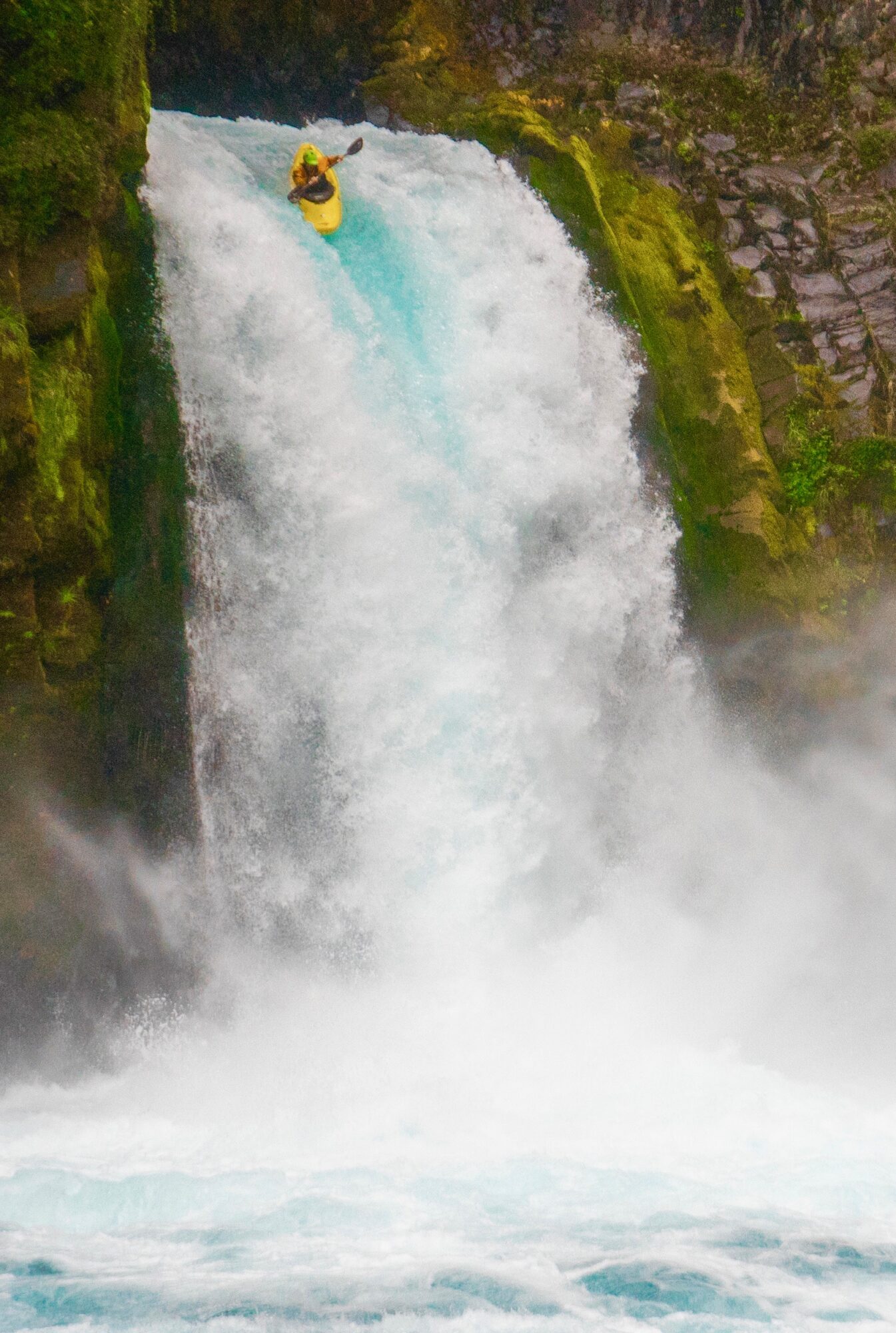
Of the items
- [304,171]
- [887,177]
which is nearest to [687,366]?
[887,177]

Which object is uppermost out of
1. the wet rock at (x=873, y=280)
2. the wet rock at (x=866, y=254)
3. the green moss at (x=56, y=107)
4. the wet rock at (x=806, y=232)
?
the wet rock at (x=806, y=232)

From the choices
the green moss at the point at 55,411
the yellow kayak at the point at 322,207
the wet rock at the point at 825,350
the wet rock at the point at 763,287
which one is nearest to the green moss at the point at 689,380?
the wet rock at the point at 763,287

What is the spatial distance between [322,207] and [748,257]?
170 inches

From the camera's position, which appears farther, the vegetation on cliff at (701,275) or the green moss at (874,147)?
the green moss at (874,147)

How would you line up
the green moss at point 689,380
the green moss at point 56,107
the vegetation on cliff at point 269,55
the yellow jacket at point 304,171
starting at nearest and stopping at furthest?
1. the green moss at point 56,107
2. the yellow jacket at point 304,171
3. the green moss at point 689,380
4. the vegetation on cliff at point 269,55

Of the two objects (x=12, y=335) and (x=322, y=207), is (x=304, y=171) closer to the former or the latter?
(x=322, y=207)

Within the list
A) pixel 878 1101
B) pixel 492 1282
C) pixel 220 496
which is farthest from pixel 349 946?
pixel 878 1101

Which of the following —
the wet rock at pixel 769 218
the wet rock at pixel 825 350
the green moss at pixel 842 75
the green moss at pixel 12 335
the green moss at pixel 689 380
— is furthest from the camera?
the green moss at pixel 842 75

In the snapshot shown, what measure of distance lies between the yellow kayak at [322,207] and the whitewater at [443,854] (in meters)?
0.11

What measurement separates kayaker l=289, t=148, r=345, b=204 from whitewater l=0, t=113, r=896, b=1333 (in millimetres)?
272

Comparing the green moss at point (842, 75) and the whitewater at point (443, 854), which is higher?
the green moss at point (842, 75)

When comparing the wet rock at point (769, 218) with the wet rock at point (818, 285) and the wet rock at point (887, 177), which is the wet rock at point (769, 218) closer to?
the wet rock at point (818, 285)

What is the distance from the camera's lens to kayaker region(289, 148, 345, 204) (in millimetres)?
7375

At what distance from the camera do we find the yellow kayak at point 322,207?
292 inches
